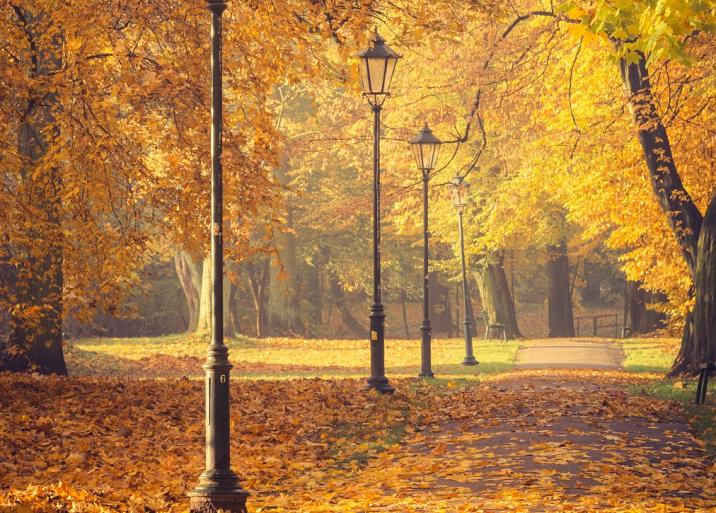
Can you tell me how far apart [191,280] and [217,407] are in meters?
35.1

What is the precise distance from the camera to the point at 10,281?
20.1 metres

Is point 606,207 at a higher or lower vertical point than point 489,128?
lower

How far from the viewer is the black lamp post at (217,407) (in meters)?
8.64

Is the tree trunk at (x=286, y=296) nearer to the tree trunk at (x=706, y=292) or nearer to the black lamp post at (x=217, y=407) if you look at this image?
the tree trunk at (x=706, y=292)

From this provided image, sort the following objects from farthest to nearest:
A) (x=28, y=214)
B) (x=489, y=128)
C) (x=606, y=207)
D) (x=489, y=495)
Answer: (x=489, y=128)
(x=606, y=207)
(x=28, y=214)
(x=489, y=495)

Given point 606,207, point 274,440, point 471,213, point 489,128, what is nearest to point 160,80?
point 274,440

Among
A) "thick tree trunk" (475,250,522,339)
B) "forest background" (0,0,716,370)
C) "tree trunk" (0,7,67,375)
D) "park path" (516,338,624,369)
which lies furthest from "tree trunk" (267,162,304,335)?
"tree trunk" (0,7,67,375)

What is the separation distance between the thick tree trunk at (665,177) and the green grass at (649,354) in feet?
A: 18.9

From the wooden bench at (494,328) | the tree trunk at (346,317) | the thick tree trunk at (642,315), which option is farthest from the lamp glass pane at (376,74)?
the tree trunk at (346,317)

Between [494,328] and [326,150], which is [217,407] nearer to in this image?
[494,328]

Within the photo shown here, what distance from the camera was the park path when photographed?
93.7ft

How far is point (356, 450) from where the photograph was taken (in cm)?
1266

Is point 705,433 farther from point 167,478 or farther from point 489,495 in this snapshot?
point 167,478

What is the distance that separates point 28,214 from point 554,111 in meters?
16.0
